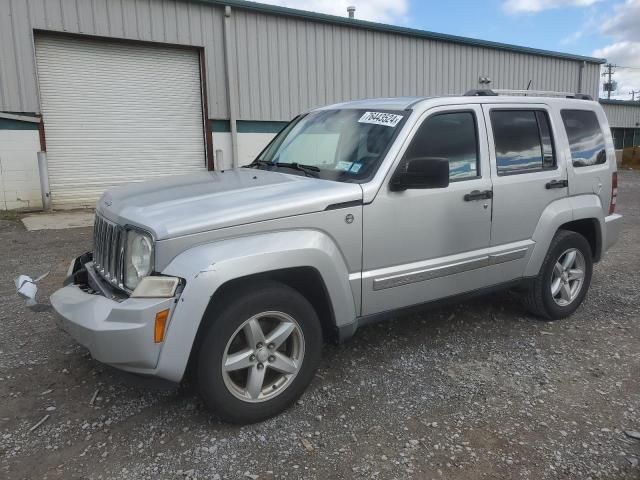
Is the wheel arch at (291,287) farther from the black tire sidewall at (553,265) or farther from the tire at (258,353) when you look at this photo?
the black tire sidewall at (553,265)

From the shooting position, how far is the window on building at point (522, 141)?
4078 mm

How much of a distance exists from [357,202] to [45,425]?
2.23 m

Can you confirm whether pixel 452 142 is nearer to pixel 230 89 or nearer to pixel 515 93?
pixel 515 93

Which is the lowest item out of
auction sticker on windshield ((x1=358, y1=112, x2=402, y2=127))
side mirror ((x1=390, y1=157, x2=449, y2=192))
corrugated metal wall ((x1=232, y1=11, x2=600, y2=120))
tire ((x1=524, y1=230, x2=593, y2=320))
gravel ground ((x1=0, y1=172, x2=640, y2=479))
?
gravel ground ((x1=0, y1=172, x2=640, y2=479))

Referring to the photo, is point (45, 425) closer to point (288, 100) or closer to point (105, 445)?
point (105, 445)

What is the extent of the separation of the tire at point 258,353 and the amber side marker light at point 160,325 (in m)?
0.24

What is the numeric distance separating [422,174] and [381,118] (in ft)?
2.13

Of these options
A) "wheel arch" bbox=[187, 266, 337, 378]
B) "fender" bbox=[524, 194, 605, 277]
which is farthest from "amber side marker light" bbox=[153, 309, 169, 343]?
"fender" bbox=[524, 194, 605, 277]

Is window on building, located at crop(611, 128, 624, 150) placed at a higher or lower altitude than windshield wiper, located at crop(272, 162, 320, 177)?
lower

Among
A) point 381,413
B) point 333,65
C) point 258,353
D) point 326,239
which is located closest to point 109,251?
point 258,353

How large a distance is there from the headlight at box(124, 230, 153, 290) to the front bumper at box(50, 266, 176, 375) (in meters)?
0.13

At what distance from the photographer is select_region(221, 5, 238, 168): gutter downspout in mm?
12492

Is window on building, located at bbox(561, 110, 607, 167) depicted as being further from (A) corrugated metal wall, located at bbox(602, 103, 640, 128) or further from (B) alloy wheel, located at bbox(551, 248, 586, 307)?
(A) corrugated metal wall, located at bbox(602, 103, 640, 128)

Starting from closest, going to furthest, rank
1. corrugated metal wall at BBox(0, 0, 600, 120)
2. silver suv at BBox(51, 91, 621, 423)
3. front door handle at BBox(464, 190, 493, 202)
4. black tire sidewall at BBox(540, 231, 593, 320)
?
1. silver suv at BBox(51, 91, 621, 423)
2. front door handle at BBox(464, 190, 493, 202)
3. black tire sidewall at BBox(540, 231, 593, 320)
4. corrugated metal wall at BBox(0, 0, 600, 120)
